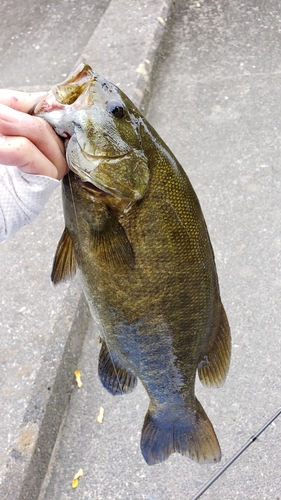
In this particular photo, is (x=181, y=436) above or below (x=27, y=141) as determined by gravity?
below

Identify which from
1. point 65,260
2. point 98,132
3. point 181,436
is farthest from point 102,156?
point 181,436

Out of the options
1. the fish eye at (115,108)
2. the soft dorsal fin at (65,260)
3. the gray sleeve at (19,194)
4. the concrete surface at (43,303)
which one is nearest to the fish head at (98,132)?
the fish eye at (115,108)

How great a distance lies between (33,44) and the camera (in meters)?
5.13

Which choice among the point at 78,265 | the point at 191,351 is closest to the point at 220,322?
the point at 191,351

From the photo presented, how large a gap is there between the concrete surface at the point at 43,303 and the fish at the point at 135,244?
0.94m

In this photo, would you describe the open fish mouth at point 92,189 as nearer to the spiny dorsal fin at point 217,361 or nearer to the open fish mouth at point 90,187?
the open fish mouth at point 90,187

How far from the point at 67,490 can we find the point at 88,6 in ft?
16.0

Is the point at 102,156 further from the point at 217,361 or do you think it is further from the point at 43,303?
the point at 43,303

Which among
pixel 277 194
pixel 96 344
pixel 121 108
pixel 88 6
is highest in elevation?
pixel 121 108

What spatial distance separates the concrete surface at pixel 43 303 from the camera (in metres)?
2.47

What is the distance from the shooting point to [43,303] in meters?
2.94

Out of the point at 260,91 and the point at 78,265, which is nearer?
the point at 78,265

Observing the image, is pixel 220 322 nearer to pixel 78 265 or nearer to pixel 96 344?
pixel 78 265

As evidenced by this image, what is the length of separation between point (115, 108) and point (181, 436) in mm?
1211
